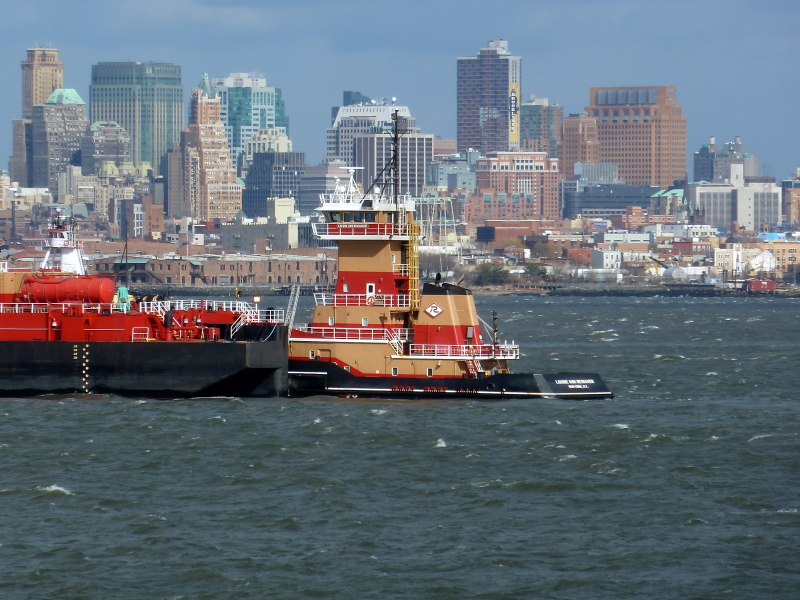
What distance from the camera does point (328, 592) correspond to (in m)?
29.7

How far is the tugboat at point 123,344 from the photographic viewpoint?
165 feet

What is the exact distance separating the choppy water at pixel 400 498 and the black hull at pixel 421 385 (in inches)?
26.4

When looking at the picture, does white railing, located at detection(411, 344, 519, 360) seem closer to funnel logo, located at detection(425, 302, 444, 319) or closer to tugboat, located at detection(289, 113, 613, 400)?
tugboat, located at detection(289, 113, 613, 400)

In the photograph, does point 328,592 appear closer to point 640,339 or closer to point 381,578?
point 381,578

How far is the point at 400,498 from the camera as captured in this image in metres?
36.5

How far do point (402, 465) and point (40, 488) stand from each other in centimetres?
887

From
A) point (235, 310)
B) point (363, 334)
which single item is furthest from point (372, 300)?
point (235, 310)

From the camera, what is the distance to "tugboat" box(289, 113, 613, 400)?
50062 mm

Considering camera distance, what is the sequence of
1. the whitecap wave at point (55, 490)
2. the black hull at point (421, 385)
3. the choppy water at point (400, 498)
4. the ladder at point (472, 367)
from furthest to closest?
the ladder at point (472, 367) → the black hull at point (421, 385) → the whitecap wave at point (55, 490) → the choppy water at point (400, 498)

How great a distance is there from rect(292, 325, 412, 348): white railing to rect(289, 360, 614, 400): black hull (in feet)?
3.22

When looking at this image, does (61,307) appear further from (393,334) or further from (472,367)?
(472,367)

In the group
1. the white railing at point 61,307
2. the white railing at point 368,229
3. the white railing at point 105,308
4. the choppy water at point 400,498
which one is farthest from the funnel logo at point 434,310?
the white railing at point 61,307

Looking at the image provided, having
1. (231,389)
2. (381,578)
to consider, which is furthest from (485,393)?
(381,578)

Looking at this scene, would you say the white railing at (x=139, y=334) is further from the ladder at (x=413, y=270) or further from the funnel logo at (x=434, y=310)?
the funnel logo at (x=434, y=310)
